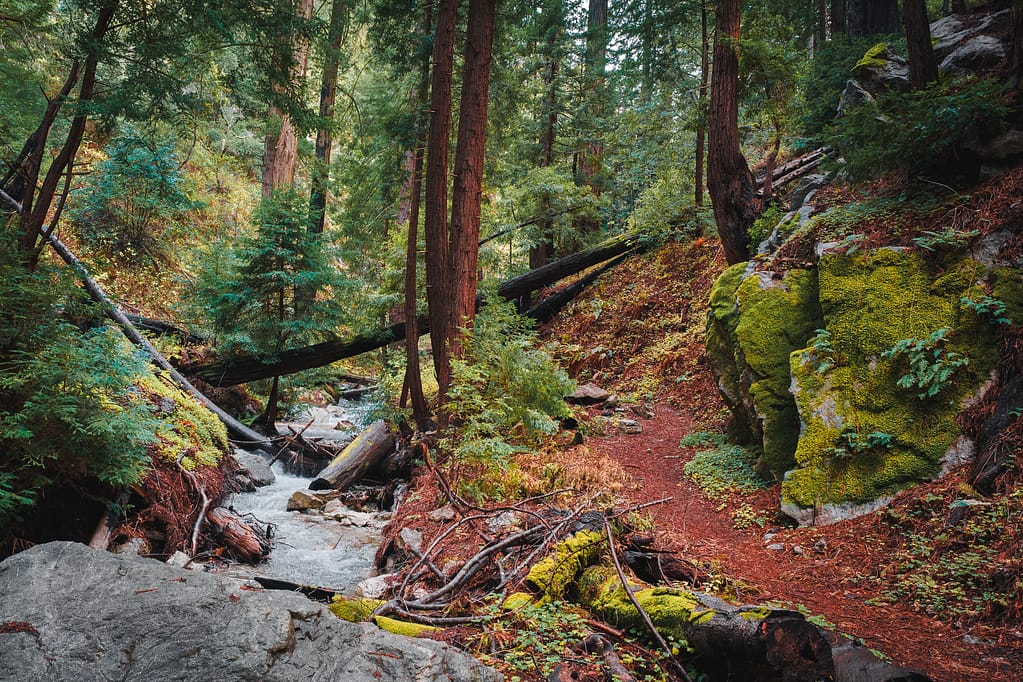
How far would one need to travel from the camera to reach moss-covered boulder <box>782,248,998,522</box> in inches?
206

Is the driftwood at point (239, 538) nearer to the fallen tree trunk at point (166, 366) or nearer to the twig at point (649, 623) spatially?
the fallen tree trunk at point (166, 366)

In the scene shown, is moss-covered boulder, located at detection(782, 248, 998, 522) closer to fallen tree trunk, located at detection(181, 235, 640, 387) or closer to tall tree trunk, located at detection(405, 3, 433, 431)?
tall tree trunk, located at detection(405, 3, 433, 431)

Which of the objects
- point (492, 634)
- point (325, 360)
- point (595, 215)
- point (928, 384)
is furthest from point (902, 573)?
point (595, 215)

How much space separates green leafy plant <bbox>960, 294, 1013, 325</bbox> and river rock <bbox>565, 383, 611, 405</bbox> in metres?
6.68

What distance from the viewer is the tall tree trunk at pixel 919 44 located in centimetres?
708

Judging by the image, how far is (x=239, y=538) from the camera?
6461 millimetres

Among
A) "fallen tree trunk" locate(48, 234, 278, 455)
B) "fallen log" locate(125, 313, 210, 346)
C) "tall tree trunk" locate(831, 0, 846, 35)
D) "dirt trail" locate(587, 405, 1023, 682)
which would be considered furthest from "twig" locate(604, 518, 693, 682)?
"tall tree trunk" locate(831, 0, 846, 35)

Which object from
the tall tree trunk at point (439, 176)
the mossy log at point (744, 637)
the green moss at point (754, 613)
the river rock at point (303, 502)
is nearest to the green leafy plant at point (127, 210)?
the tall tree trunk at point (439, 176)

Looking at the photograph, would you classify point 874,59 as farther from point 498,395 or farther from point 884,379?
point 498,395

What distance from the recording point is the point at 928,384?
534 cm

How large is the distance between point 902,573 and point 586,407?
274 inches

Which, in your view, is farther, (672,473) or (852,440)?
(672,473)

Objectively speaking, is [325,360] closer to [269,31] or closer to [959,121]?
[269,31]

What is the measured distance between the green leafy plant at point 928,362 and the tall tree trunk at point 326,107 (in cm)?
788
